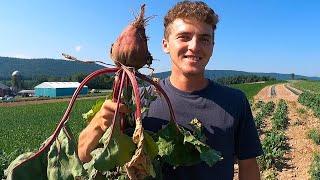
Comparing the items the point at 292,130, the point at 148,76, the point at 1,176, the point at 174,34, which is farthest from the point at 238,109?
the point at 292,130

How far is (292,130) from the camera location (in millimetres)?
14312

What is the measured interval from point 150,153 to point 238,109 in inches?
44.1

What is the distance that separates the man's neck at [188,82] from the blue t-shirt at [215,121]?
0.03 metres

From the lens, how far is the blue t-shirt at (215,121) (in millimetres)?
2273

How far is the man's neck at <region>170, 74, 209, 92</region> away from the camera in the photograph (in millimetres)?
2381

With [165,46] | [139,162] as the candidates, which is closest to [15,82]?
[165,46]

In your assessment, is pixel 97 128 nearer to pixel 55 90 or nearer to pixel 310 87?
pixel 310 87

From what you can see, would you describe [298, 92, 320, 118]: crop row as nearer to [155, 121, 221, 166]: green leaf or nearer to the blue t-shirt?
the blue t-shirt

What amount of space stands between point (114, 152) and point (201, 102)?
1.07 m

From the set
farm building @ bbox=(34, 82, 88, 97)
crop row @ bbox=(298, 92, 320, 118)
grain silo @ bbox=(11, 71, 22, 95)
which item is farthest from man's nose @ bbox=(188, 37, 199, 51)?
grain silo @ bbox=(11, 71, 22, 95)

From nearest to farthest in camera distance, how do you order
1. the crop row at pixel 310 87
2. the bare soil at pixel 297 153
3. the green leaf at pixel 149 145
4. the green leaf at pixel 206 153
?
the green leaf at pixel 149 145 → the green leaf at pixel 206 153 → the bare soil at pixel 297 153 → the crop row at pixel 310 87

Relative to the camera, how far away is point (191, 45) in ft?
6.85

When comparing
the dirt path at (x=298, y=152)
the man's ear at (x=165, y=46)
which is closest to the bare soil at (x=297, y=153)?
the dirt path at (x=298, y=152)

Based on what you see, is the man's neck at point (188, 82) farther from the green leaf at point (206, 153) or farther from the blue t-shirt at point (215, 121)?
the green leaf at point (206, 153)
